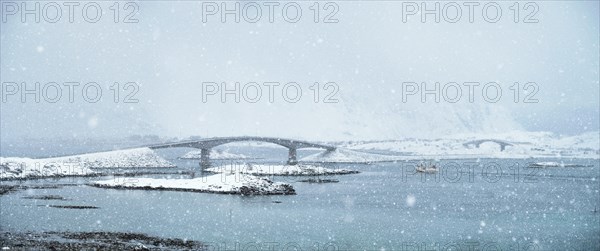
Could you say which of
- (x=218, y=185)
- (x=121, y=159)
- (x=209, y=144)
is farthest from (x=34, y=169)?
(x=209, y=144)

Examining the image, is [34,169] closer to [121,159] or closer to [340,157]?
[121,159]

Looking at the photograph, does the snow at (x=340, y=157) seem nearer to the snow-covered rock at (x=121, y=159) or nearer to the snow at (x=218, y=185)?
the snow-covered rock at (x=121, y=159)

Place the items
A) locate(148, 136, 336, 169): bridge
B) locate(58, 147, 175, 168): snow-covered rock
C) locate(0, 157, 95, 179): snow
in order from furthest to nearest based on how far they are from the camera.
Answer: locate(148, 136, 336, 169): bridge → locate(58, 147, 175, 168): snow-covered rock → locate(0, 157, 95, 179): snow

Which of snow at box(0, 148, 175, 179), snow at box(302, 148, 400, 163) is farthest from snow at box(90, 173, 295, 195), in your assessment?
snow at box(302, 148, 400, 163)

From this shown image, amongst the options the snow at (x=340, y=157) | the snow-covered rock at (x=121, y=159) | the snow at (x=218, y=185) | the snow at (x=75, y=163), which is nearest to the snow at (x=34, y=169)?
the snow at (x=75, y=163)

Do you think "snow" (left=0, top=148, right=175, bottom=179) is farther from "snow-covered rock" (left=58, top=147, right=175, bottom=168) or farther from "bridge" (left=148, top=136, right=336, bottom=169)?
"bridge" (left=148, top=136, right=336, bottom=169)

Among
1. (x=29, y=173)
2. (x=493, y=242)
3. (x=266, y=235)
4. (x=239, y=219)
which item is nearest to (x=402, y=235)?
(x=493, y=242)
